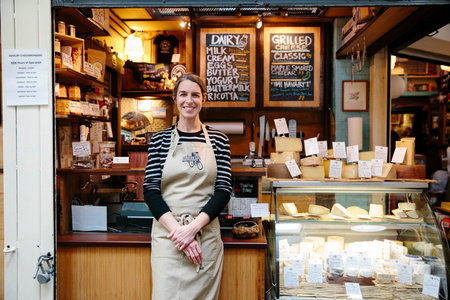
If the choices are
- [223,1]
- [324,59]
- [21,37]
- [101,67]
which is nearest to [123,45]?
[101,67]

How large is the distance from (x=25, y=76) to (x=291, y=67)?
351 cm

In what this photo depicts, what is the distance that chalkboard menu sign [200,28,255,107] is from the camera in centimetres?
484

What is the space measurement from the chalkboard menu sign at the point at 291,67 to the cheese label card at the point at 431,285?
2.84m

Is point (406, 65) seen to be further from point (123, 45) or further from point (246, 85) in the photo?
point (123, 45)

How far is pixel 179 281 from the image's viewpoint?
2.09 m

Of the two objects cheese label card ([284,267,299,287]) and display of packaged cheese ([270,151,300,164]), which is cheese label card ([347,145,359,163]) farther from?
cheese label card ([284,267,299,287])

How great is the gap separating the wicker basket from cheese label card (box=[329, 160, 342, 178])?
0.77 metres

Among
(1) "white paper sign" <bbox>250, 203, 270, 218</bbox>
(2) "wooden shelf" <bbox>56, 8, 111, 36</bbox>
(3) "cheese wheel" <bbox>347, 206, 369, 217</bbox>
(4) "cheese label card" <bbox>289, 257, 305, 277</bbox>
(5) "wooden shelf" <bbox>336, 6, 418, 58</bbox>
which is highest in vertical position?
(5) "wooden shelf" <bbox>336, 6, 418, 58</bbox>

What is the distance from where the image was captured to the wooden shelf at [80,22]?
2.95 meters

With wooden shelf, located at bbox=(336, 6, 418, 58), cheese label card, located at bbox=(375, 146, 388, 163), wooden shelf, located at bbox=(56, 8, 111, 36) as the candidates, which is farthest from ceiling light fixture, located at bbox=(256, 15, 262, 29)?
cheese label card, located at bbox=(375, 146, 388, 163)

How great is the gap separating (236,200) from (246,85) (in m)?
2.57

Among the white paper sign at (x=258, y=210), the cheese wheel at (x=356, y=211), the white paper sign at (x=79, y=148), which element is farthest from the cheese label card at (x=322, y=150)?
the white paper sign at (x=79, y=148)

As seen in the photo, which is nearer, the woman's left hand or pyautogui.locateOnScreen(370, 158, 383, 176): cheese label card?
the woman's left hand

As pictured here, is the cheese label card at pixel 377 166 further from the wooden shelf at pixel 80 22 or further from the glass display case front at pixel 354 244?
the wooden shelf at pixel 80 22
